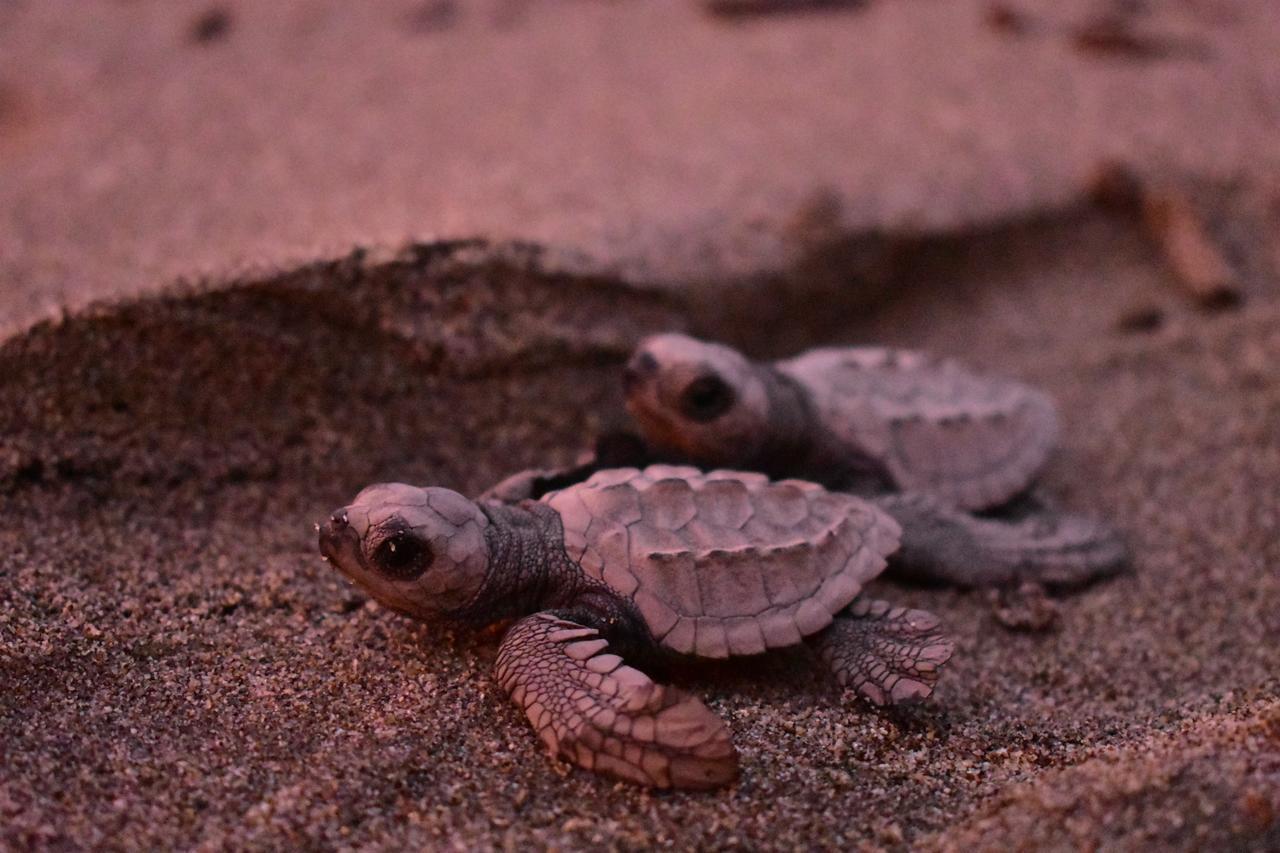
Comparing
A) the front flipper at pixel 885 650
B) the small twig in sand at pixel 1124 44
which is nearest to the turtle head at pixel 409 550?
the front flipper at pixel 885 650

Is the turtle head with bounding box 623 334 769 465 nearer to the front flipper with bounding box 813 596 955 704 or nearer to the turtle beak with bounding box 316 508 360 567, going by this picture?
the front flipper with bounding box 813 596 955 704

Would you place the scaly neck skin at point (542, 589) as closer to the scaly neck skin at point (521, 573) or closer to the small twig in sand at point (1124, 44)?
the scaly neck skin at point (521, 573)

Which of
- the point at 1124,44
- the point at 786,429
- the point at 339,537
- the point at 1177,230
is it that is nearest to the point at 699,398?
the point at 786,429

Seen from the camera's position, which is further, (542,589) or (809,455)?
(809,455)

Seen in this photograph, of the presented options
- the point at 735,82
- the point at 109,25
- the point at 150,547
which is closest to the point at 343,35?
the point at 109,25

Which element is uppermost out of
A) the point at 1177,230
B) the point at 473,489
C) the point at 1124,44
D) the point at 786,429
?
the point at 1124,44

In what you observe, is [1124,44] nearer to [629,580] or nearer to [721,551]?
[721,551]
